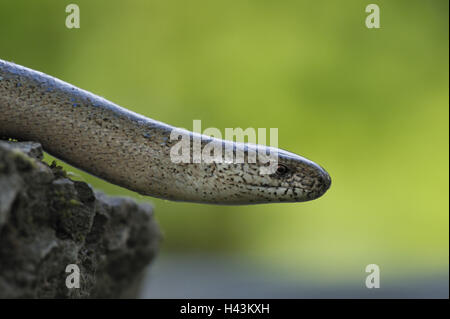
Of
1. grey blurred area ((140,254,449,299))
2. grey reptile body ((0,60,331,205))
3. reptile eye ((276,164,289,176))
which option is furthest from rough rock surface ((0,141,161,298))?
grey blurred area ((140,254,449,299))

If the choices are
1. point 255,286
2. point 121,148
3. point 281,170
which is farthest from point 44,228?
point 255,286

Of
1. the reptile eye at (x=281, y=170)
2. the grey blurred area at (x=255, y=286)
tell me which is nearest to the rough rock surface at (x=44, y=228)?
the reptile eye at (x=281, y=170)

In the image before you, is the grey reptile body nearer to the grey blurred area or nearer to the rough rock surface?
the rough rock surface

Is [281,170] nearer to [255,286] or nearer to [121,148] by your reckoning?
[121,148]

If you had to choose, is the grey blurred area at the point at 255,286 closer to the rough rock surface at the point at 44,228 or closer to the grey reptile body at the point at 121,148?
the grey reptile body at the point at 121,148

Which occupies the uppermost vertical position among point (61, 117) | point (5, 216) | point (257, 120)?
point (257, 120)

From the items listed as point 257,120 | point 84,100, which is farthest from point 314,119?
point 84,100
